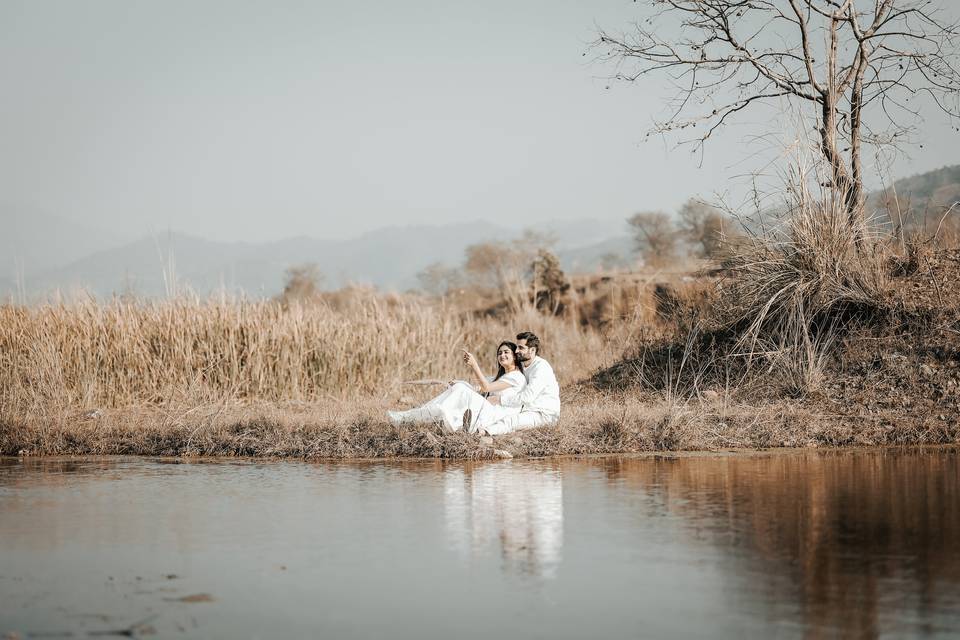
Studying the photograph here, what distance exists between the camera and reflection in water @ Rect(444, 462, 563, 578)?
7191 mm

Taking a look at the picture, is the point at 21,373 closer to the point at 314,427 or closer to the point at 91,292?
the point at 91,292

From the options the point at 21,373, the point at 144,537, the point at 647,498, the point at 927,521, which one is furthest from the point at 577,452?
the point at 21,373

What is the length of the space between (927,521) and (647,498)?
2.46 meters

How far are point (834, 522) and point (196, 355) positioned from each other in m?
13.8

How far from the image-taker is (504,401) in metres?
13.8

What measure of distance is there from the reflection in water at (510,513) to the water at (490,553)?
0.11 feet

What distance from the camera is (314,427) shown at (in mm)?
13758

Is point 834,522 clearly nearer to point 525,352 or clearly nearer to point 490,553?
point 490,553

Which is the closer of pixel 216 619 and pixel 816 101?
pixel 216 619

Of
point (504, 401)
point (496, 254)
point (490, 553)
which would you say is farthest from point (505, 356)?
point (496, 254)

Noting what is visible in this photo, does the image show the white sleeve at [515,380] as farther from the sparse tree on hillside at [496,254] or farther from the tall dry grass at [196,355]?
the sparse tree on hillside at [496,254]

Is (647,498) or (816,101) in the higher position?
(816,101)

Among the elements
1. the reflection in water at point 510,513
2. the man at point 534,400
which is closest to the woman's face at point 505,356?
the man at point 534,400

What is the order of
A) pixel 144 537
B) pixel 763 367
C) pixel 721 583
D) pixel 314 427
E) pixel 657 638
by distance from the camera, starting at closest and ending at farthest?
pixel 657 638, pixel 721 583, pixel 144 537, pixel 314 427, pixel 763 367
